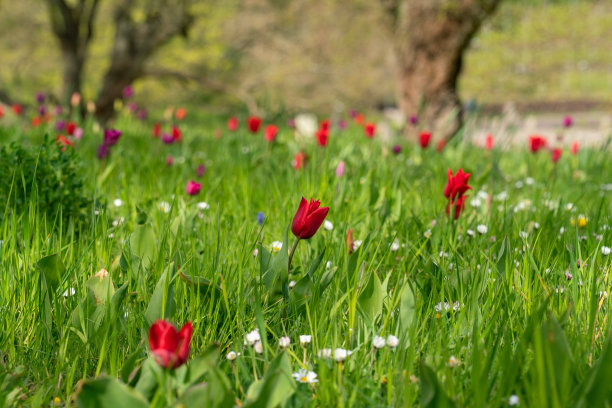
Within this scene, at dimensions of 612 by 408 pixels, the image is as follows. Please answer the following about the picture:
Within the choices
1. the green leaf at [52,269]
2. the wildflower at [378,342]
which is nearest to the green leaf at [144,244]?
the green leaf at [52,269]

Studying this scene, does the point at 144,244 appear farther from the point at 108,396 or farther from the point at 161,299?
the point at 108,396

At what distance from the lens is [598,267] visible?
1.68 meters

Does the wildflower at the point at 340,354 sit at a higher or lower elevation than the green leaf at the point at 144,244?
lower

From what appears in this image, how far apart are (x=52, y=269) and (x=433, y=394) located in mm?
968

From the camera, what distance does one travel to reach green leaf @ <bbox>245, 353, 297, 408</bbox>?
38.2 inches

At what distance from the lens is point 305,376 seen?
115cm

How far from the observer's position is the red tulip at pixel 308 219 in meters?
1.36

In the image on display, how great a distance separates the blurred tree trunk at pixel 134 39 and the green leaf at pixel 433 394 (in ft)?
22.0

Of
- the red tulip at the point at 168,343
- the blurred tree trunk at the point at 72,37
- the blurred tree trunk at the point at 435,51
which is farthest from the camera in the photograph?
the blurred tree trunk at the point at 72,37

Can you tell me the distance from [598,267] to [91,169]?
258 centimetres

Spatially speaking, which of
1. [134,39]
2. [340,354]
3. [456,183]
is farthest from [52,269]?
[134,39]

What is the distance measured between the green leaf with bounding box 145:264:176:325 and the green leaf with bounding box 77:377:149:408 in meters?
0.28

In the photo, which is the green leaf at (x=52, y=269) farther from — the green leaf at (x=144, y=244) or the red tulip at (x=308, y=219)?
the red tulip at (x=308, y=219)

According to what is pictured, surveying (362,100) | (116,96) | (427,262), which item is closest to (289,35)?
(362,100)
